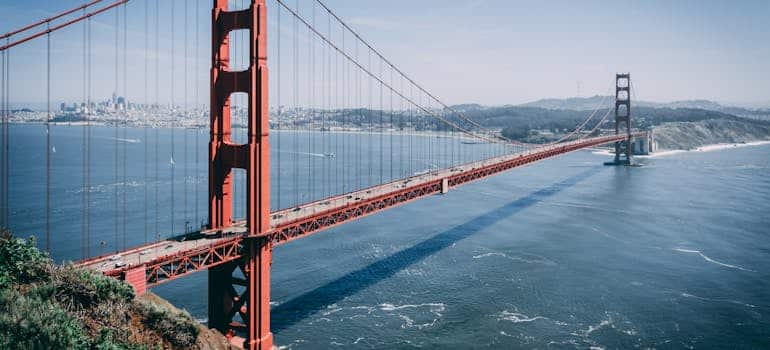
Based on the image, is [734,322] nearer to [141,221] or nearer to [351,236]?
[351,236]

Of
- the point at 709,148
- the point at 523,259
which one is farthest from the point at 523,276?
the point at 709,148

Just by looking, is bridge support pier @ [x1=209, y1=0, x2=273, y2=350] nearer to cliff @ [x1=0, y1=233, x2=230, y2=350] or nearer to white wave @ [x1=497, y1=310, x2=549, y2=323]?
cliff @ [x1=0, y1=233, x2=230, y2=350]

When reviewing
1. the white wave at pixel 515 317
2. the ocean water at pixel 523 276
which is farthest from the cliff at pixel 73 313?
the white wave at pixel 515 317

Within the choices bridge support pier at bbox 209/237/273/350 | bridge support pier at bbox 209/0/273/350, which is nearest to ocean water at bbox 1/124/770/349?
bridge support pier at bbox 209/237/273/350

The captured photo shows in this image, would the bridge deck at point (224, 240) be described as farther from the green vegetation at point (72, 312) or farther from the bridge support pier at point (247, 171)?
the green vegetation at point (72, 312)

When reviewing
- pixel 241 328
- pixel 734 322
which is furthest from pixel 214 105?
pixel 734 322

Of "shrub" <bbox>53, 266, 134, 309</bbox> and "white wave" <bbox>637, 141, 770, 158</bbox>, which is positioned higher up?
"white wave" <bbox>637, 141, 770, 158</bbox>
